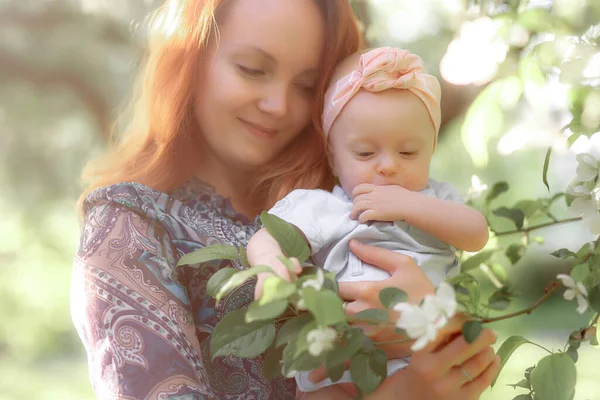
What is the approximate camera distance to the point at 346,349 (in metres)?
0.86

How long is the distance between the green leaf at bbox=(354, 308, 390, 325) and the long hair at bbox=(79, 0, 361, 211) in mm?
490

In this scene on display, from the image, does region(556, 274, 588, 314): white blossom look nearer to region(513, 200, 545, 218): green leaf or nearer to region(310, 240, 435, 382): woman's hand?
region(310, 240, 435, 382): woman's hand

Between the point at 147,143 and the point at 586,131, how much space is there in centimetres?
75

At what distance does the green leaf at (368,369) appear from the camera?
34.5 inches

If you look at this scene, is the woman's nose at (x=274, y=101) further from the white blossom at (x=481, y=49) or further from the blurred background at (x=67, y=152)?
A: the blurred background at (x=67, y=152)

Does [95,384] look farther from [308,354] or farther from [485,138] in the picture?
[485,138]

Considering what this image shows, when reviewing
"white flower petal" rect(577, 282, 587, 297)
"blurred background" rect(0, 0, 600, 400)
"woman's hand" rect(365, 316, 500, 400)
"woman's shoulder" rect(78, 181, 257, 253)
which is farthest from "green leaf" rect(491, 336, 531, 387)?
"blurred background" rect(0, 0, 600, 400)

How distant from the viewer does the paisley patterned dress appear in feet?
3.51

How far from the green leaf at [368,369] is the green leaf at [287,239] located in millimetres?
154

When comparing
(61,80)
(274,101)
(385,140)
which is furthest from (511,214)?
(61,80)

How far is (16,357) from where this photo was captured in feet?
10.3

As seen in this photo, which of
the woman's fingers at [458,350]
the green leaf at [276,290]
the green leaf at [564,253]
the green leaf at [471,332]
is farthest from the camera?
the green leaf at [564,253]

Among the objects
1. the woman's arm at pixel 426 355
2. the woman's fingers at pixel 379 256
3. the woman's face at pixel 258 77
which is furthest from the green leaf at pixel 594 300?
the woman's face at pixel 258 77

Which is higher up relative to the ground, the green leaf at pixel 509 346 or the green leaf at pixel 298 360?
the green leaf at pixel 298 360
